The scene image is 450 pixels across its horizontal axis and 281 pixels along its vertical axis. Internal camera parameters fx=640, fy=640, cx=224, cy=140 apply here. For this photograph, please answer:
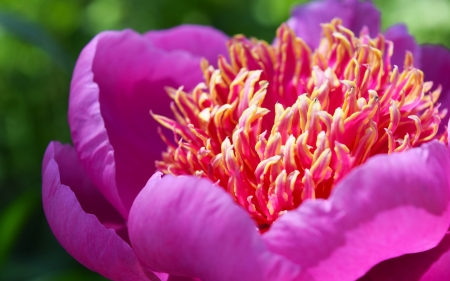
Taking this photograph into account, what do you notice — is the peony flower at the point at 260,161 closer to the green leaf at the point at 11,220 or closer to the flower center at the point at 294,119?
the flower center at the point at 294,119

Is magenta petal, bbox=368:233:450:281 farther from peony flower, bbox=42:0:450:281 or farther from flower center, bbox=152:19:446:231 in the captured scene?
flower center, bbox=152:19:446:231

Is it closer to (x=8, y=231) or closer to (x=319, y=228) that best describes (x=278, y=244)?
(x=319, y=228)

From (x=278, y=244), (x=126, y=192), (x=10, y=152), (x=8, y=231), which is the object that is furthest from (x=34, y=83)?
(x=278, y=244)

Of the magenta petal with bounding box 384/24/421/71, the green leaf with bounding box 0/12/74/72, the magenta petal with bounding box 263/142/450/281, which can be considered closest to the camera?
the magenta petal with bounding box 263/142/450/281

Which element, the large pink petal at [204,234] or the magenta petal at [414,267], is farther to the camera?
the magenta petal at [414,267]

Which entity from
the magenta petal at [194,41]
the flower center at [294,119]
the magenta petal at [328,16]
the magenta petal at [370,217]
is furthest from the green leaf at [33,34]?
the magenta petal at [370,217]

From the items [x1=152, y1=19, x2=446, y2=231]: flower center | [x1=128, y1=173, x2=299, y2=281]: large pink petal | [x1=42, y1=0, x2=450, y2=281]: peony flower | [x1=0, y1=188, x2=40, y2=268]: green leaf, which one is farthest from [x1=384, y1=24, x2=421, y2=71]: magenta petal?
[x1=0, y1=188, x2=40, y2=268]: green leaf
